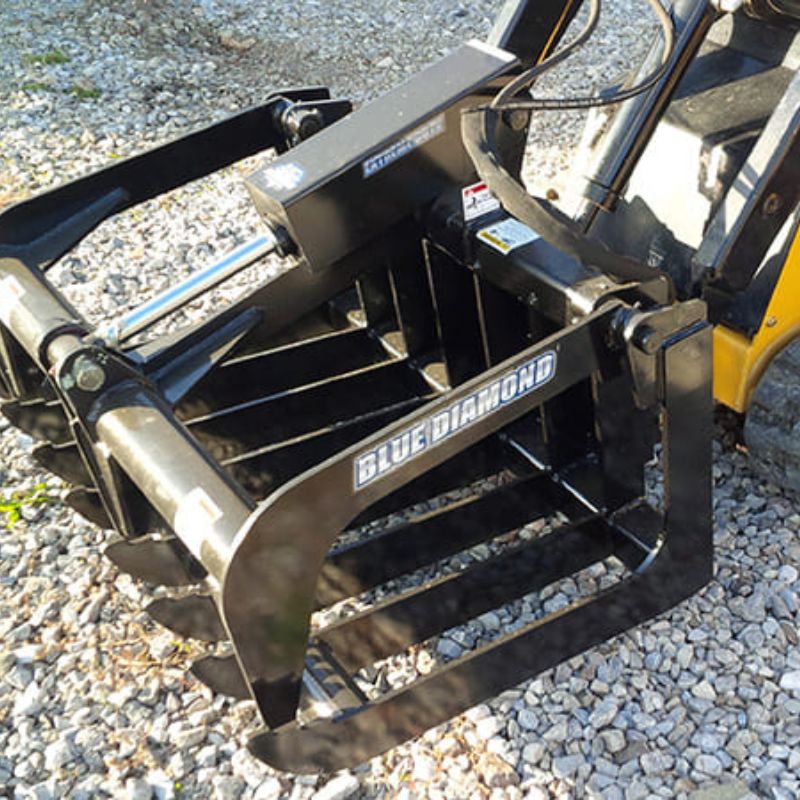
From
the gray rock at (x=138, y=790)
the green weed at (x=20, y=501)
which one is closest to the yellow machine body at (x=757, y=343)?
the gray rock at (x=138, y=790)

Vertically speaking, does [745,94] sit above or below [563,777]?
above

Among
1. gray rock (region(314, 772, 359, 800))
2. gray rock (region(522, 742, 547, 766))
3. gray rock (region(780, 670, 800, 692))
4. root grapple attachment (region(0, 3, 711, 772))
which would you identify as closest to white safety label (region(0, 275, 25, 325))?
root grapple attachment (region(0, 3, 711, 772))

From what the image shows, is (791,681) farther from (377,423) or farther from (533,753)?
(377,423)

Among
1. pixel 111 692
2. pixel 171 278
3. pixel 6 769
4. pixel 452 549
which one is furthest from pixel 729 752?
pixel 171 278

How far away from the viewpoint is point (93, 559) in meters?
2.88

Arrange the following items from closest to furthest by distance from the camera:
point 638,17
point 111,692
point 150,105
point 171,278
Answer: point 111,692, point 171,278, point 150,105, point 638,17

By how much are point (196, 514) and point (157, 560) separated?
0.53 m

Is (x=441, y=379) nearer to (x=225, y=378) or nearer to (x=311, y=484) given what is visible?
(x=225, y=378)

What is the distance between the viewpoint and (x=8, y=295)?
2.44 meters

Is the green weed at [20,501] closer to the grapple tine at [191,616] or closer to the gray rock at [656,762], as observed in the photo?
the grapple tine at [191,616]

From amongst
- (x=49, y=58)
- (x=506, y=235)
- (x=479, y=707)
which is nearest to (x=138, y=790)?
(x=479, y=707)

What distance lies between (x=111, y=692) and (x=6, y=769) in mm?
263

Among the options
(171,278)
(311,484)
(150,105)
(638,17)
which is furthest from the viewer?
(638,17)

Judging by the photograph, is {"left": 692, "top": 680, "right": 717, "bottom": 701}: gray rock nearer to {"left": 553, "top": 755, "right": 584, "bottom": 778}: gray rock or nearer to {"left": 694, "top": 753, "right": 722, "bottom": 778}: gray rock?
{"left": 694, "top": 753, "right": 722, "bottom": 778}: gray rock
